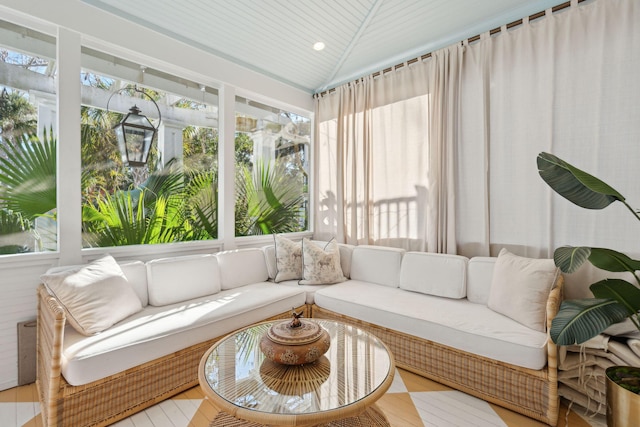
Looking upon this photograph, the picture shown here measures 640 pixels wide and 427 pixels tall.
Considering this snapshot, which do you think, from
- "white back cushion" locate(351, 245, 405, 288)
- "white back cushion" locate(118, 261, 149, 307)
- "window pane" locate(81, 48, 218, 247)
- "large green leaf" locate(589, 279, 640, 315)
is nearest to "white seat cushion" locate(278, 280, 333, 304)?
"white back cushion" locate(351, 245, 405, 288)

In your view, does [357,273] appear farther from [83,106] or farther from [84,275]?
[83,106]

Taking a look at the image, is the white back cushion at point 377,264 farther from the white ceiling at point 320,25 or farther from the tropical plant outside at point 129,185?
the white ceiling at point 320,25

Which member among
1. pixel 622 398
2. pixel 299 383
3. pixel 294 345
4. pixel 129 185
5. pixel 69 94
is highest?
pixel 69 94

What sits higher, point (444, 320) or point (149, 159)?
point (149, 159)

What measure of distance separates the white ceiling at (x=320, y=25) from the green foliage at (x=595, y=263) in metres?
1.82

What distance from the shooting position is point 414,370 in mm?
2266

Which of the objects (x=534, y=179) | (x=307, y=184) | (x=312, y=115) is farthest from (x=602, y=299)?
(x=312, y=115)

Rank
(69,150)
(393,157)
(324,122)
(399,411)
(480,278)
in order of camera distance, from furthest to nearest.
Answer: (324,122) → (393,157) → (480,278) → (69,150) → (399,411)

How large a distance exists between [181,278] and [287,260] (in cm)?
105

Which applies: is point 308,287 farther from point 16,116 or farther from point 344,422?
point 16,116

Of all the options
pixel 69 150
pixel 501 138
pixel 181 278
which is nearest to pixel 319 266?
pixel 181 278

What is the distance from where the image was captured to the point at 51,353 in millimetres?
1566

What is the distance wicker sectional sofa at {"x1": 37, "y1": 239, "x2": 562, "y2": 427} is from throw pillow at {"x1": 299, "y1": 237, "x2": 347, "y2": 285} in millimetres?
79

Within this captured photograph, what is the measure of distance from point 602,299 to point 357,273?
2034 mm
